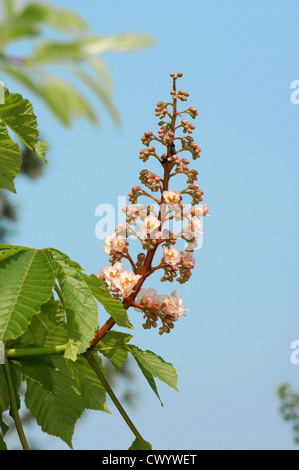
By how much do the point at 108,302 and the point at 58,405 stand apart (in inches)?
25.7

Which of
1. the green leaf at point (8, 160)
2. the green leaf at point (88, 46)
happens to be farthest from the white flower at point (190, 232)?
the green leaf at point (88, 46)

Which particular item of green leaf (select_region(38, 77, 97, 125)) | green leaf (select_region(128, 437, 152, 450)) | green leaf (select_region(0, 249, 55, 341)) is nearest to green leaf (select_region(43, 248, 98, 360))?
green leaf (select_region(0, 249, 55, 341))

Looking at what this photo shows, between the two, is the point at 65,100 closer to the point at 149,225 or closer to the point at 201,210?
the point at 149,225

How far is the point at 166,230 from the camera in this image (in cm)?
248

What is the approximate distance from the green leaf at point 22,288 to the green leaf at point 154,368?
0.56m

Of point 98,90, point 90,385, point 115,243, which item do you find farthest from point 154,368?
point 98,90

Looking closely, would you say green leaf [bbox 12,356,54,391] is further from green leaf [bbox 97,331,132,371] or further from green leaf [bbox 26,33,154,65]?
green leaf [bbox 26,33,154,65]

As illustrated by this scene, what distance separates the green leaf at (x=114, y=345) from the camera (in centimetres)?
244

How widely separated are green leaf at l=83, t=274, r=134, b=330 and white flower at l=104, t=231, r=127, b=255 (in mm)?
249

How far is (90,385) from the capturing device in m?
2.52

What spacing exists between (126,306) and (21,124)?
0.90 m

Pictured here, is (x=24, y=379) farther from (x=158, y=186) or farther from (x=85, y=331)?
(x=158, y=186)

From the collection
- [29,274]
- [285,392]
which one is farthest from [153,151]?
[285,392]

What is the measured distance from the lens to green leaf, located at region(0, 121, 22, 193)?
2.64 m
